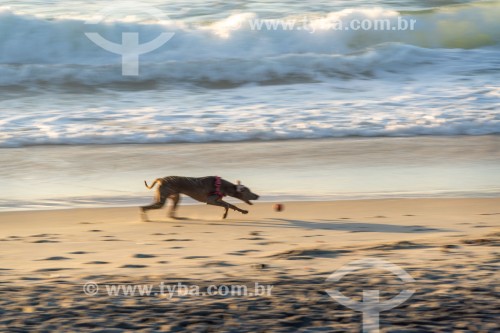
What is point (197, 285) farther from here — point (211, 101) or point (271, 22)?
point (271, 22)

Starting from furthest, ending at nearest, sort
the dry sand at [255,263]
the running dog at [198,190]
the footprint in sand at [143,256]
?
the running dog at [198,190]
the footprint in sand at [143,256]
the dry sand at [255,263]

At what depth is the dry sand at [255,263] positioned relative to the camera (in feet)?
14.6

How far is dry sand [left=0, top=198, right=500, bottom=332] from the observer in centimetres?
445

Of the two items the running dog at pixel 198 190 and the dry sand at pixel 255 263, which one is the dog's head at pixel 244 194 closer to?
the running dog at pixel 198 190

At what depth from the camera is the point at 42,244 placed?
23.2 feet

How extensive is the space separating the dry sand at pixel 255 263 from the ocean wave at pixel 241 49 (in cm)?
951

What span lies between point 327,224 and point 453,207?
4.54ft

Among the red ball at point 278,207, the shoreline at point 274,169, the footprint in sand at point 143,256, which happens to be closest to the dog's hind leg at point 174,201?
the shoreline at point 274,169

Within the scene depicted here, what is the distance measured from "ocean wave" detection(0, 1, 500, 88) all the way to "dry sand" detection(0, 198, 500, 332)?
31.2 ft

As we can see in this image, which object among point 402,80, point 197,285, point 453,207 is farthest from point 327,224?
point 402,80

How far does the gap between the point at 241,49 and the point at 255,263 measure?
50.1ft

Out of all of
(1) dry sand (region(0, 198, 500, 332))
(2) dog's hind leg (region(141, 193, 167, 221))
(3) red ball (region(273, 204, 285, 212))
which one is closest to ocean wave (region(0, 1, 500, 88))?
(3) red ball (region(273, 204, 285, 212))

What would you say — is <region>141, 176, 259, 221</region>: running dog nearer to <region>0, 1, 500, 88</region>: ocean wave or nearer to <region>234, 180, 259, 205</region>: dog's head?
<region>234, 180, 259, 205</region>: dog's head

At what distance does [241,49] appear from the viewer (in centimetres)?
2094
